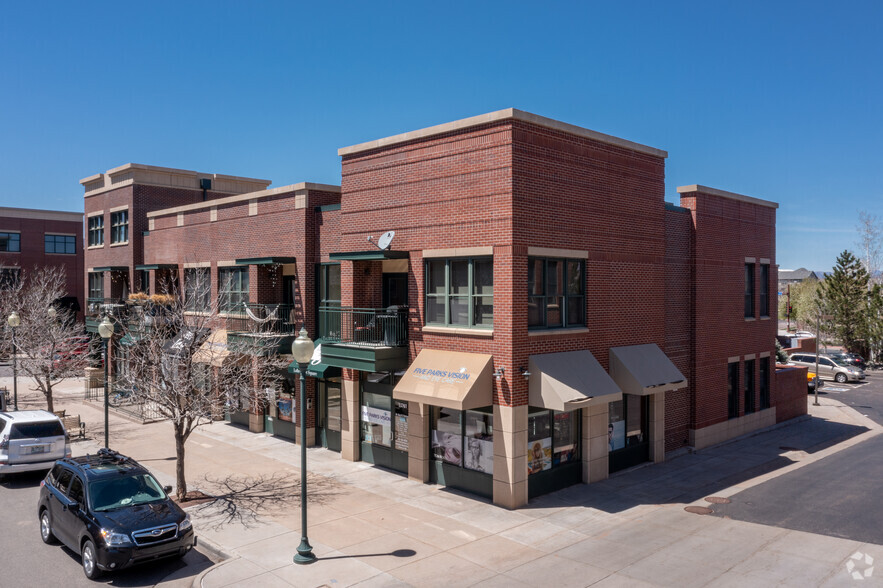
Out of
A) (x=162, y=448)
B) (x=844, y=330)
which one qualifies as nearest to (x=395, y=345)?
(x=162, y=448)

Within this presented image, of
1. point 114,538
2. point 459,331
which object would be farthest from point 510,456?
point 114,538

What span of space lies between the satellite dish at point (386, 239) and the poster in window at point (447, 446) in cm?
557

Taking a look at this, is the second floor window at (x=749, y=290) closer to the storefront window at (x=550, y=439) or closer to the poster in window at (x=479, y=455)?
the storefront window at (x=550, y=439)

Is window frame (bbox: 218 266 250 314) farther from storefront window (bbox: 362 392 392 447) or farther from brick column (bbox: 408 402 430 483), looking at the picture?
brick column (bbox: 408 402 430 483)

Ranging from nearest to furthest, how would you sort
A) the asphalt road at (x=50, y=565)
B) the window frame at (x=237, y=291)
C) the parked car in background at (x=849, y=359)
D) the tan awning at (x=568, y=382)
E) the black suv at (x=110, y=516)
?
the black suv at (x=110, y=516) < the asphalt road at (x=50, y=565) < the tan awning at (x=568, y=382) < the window frame at (x=237, y=291) < the parked car in background at (x=849, y=359)

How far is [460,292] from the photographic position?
→ 16.9 m

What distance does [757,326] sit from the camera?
25.3 metres

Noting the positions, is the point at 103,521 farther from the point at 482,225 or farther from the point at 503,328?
the point at 482,225

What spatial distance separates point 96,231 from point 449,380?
3005cm

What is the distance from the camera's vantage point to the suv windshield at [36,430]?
17.6 m

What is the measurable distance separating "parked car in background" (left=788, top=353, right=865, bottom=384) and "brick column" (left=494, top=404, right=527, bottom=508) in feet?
119

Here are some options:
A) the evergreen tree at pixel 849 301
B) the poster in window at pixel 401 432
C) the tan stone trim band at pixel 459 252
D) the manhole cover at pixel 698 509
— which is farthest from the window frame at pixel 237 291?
the evergreen tree at pixel 849 301

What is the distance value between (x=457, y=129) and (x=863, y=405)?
100 feet

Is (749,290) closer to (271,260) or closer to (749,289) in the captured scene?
(749,289)
